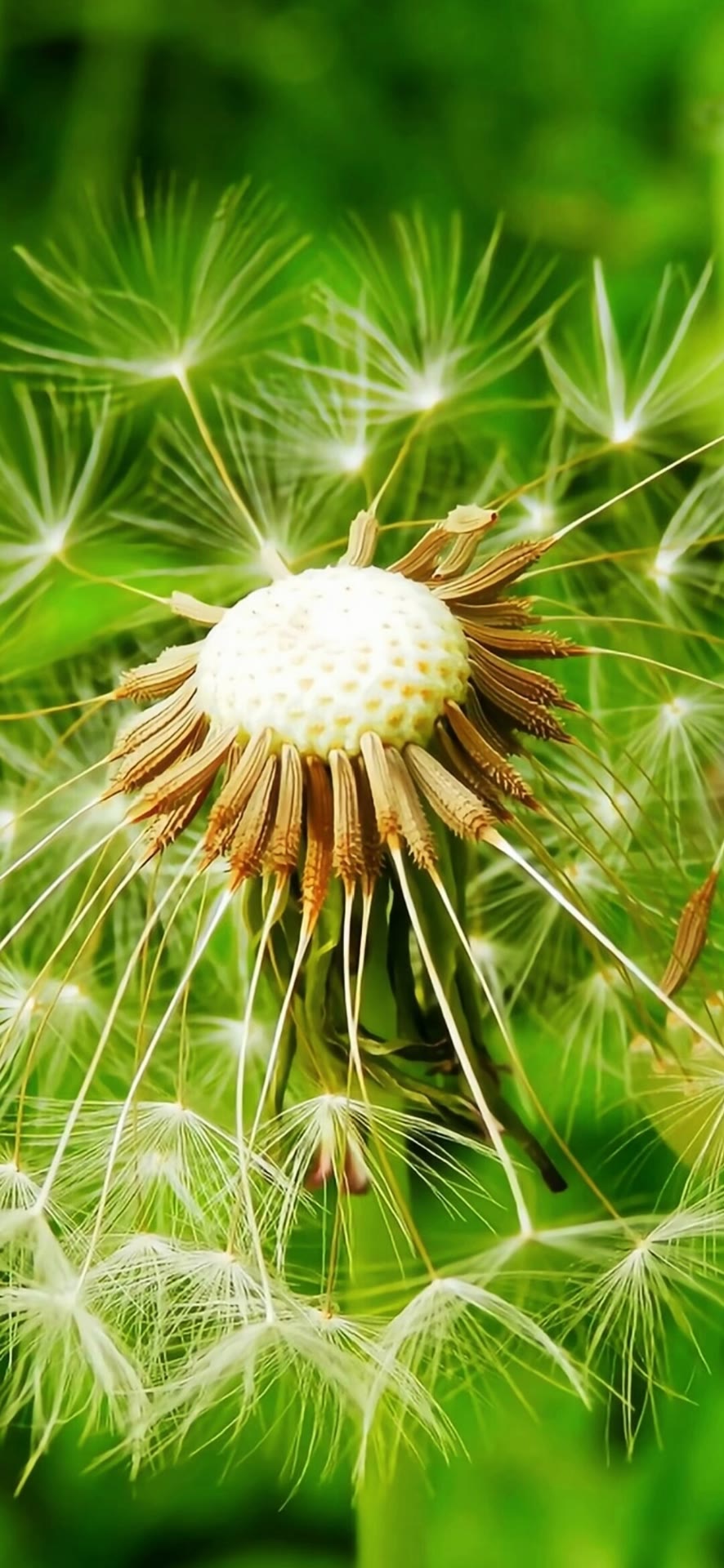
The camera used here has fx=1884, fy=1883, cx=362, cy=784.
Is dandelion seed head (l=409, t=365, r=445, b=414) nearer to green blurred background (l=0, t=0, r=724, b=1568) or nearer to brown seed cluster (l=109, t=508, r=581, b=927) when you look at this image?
brown seed cluster (l=109, t=508, r=581, b=927)

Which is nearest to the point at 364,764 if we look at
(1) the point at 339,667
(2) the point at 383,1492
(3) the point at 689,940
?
(1) the point at 339,667

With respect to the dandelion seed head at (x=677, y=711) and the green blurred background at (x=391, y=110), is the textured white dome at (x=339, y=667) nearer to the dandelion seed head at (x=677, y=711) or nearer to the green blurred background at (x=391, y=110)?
the dandelion seed head at (x=677, y=711)

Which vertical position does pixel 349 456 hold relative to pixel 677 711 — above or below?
above

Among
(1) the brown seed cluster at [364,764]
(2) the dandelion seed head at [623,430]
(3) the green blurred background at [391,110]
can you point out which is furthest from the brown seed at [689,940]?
(3) the green blurred background at [391,110]

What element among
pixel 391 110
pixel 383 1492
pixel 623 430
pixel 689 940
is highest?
pixel 391 110

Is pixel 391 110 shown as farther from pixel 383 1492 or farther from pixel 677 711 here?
pixel 383 1492

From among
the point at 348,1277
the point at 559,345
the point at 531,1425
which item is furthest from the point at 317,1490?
the point at 559,345

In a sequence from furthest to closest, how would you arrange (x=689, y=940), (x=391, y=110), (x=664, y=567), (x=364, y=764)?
(x=391, y=110) < (x=664, y=567) < (x=689, y=940) < (x=364, y=764)

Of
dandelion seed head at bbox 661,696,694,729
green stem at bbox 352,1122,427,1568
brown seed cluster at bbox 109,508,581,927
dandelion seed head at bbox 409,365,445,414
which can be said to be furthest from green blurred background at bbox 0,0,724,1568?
green stem at bbox 352,1122,427,1568
